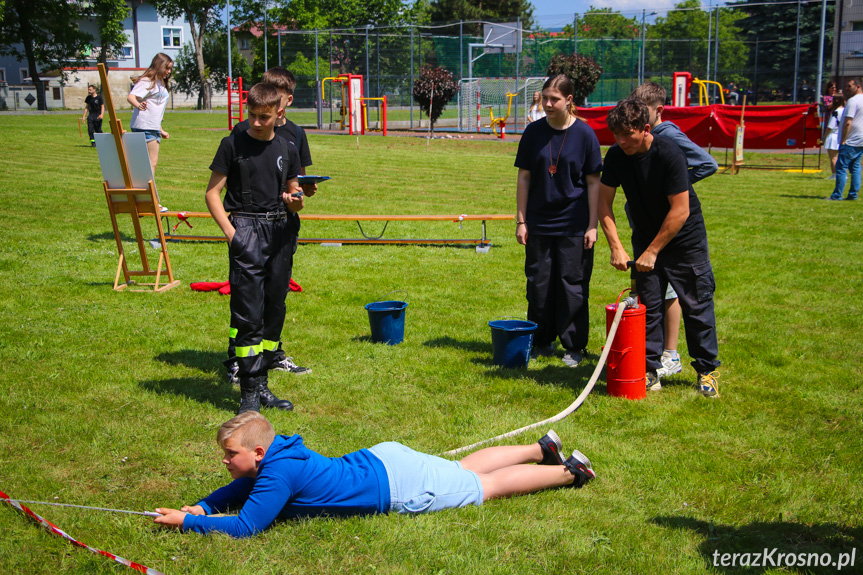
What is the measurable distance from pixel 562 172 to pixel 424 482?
3108 millimetres

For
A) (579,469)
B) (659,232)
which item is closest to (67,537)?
(579,469)

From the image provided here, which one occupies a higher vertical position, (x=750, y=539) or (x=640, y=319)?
(x=640, y=319)

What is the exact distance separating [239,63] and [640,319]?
7315 centimetres

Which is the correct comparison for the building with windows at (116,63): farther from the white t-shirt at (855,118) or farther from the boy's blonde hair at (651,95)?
the boy's blonde hair at (651,95)

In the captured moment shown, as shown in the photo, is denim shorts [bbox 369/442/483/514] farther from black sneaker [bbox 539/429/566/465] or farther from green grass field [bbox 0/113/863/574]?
black sneaker [bbox 539/429/566/465]

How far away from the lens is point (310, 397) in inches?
211

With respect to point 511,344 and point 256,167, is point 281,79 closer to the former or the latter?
point 256,167

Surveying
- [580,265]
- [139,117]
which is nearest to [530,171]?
[580,265]

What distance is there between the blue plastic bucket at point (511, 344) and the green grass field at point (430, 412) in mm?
139

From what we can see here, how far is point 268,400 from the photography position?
5.09m

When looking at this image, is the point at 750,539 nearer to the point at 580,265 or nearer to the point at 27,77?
the point at 580,265

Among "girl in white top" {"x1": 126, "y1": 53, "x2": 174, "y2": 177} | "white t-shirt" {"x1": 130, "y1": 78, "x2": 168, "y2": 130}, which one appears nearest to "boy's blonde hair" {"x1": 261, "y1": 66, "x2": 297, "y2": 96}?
"girl in white top" {"x1": 126, "y1": 53, "x2": 174, "y2": 177}

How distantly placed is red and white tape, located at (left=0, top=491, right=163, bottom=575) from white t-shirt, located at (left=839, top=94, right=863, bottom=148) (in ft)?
48.3

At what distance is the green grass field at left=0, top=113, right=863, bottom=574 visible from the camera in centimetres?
350
